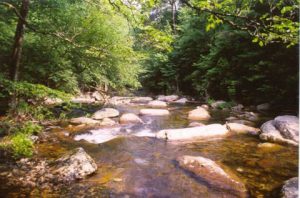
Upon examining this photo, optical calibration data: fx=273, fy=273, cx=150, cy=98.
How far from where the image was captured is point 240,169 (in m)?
5.61

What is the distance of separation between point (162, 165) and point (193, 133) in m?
2.56

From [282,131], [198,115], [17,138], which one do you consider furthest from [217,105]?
[17,138]

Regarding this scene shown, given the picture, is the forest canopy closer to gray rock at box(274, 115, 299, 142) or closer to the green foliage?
the green foliage

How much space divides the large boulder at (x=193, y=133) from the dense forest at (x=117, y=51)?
7.29ft

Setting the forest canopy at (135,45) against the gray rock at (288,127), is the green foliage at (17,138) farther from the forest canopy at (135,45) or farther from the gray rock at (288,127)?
the gray rock at (288,127)

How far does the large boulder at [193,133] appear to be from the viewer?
796cm

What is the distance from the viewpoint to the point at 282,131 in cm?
781

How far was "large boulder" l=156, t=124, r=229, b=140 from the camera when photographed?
796cm

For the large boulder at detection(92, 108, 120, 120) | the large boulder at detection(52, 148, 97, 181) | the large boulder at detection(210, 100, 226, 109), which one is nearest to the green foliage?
the large boulder at detection(52, 148, 97, 181)

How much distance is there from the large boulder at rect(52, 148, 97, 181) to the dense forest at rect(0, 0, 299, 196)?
0.63 meters

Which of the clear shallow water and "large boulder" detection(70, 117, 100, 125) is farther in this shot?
"large boulder" detection(70, 117, 100, 125)

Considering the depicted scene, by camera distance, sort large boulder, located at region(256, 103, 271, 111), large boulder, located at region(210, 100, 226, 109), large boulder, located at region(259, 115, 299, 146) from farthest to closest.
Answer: large boulder, located at region(210, 100, 226, 109), large boulder, located at region(256, 103, 271, 111), large boulder, located at region(259, 115, 299, 146)

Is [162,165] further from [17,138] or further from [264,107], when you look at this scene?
[264,107]

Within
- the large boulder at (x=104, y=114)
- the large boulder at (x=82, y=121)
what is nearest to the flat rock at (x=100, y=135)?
the large boulder at (x=82, y=121)
